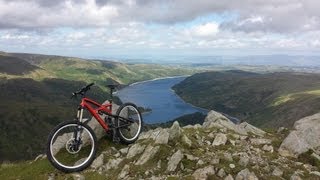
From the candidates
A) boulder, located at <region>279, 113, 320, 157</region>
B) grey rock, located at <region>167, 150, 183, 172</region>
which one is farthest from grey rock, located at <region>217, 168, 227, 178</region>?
boulder, located at <region>279, 113, 320, 157</region>

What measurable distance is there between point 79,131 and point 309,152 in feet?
36.2

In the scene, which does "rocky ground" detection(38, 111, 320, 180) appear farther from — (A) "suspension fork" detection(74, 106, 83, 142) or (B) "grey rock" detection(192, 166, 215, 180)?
(A) "suspension fork" detection(74, 106, 83, 142)

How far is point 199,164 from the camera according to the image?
16.3 meters

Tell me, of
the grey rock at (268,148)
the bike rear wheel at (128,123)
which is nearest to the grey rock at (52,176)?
the bike rear wheel at (128,123)

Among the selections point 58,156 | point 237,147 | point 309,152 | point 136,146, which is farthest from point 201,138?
point 58,156

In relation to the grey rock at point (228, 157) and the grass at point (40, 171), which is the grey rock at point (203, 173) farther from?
the grass at point (40, 171)

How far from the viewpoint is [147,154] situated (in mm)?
17391

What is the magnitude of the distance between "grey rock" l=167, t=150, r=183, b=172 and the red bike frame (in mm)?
4089

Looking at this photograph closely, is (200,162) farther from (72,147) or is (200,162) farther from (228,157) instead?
(72,147)

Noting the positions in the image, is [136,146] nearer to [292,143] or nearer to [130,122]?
[130,122]

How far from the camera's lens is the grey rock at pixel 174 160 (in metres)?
16.4

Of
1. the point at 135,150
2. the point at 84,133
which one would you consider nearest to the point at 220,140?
the point at 135,150

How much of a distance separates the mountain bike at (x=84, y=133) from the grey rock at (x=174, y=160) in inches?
142

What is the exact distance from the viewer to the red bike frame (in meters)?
17.2
